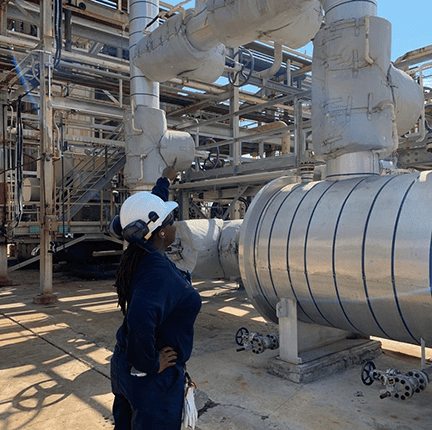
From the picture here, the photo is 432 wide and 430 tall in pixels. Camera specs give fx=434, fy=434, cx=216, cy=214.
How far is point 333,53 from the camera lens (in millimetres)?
4328

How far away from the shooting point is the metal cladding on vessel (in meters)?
3.57

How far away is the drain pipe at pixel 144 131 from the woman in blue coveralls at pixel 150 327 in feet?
16.6

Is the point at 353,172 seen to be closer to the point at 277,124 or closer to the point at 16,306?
the point at 16,306

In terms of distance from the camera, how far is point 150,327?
7.03ft

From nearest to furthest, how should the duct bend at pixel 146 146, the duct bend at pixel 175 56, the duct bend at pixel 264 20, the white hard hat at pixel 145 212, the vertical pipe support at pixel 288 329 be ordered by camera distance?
the white hard hat at pixel 145 212 < the vertical pipe support at pixel 288 329 < the duct bend at pixel 264 20 < the duct bend at pixel 175 56 < the duct bend at pixel 146 146

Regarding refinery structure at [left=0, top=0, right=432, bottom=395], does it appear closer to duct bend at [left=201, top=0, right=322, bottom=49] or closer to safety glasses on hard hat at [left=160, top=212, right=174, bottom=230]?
duct bend at [left=201, top=0, right=322, bottom=49]

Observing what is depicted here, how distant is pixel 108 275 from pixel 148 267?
405 inches

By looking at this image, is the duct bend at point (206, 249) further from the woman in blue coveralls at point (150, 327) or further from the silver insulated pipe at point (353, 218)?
the woman in blue coveralls at point (150, 327)

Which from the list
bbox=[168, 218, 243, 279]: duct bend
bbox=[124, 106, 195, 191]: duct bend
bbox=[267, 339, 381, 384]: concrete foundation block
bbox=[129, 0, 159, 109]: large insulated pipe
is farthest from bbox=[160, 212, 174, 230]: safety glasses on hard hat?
bbox=[129, 0, 159, 109]: large insulated pipe

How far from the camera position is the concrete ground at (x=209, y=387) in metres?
3.60

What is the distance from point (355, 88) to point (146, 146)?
4.15m

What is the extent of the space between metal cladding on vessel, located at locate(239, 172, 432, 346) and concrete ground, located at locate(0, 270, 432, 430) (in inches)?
26.2

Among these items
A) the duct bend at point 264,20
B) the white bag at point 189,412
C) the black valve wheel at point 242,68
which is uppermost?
the black valve wheel at point 242,68

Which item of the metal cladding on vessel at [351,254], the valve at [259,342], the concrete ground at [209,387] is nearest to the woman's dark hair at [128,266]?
the concrete ground at [209,387]
